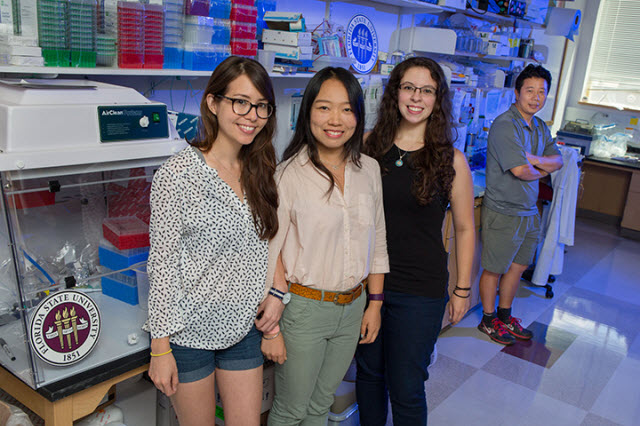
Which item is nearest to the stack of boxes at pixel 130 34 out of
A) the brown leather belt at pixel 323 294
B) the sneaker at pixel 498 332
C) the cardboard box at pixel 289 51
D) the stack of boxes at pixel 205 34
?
the stack of boxes at pixel 205 34

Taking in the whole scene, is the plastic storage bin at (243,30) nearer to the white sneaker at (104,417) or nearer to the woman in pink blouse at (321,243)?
the woman in pink blouse at (321,243)

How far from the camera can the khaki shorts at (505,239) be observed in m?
3.39

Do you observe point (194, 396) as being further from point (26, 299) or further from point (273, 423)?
point (26, 299)

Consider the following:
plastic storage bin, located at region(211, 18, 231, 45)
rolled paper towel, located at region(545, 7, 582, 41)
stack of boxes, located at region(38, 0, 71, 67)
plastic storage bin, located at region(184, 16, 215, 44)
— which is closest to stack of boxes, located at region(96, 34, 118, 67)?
stack of boxes, located at region(38, 0, 71, 67)

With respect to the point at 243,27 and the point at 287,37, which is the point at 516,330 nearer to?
the point at 287,37

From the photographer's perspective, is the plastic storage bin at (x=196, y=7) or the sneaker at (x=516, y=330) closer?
the plastic storage bin at (x=196, y=7)

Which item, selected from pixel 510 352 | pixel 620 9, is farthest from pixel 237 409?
pixel 620 9

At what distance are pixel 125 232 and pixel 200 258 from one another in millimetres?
393

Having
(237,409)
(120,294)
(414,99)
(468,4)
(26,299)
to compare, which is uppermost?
(468,4)

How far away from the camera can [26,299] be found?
1.45m

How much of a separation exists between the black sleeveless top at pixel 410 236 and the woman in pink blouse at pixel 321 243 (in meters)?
0.11

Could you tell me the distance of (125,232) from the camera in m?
1.73

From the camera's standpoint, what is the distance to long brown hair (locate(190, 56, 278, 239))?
1.46 m

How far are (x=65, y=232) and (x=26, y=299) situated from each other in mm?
316
